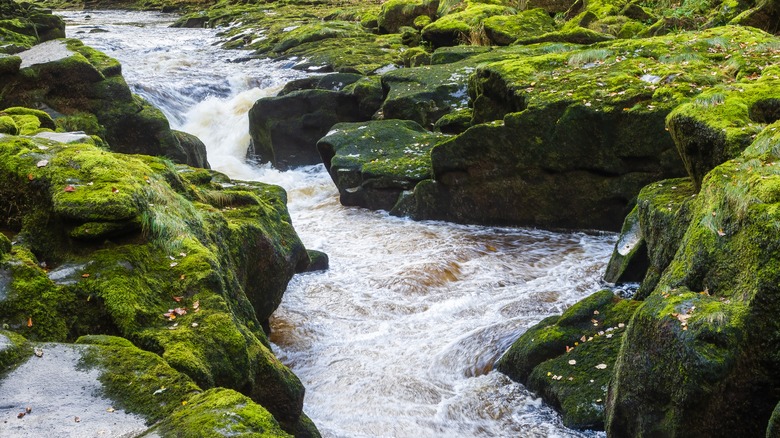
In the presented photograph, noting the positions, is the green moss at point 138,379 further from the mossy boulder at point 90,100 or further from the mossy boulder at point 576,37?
the mossy boulder at point 576,37

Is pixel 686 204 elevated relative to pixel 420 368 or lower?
elevated

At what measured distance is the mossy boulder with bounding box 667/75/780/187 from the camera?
22.0ft

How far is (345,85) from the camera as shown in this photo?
1988 cm

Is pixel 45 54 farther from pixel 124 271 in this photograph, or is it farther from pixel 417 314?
pixel 124 271

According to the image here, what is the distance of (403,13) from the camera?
30.1m

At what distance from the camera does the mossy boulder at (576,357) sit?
6.16m

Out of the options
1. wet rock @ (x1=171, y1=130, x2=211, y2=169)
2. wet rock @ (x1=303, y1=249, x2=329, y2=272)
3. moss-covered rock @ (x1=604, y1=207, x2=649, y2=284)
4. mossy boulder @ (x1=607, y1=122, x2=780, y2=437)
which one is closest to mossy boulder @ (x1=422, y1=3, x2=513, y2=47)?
wet rock @ (x1=171, y1=130, x2=211, y2=169)

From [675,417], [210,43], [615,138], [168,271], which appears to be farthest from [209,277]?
[210,43]

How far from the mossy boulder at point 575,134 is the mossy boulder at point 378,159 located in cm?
67

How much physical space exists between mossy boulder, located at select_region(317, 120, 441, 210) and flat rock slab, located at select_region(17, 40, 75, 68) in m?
5.45

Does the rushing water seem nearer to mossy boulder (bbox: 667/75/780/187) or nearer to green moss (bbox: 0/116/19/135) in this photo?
mossy boulder (bbox: 667/75/780/187)

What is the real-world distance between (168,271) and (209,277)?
0.32 metres

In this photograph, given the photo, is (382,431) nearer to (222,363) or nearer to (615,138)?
(222,363)

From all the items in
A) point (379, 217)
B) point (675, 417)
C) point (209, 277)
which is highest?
point (209, 277)
